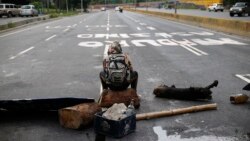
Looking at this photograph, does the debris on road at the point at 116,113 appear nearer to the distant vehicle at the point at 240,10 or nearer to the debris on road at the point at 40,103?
the debris on road at the point at 40,103

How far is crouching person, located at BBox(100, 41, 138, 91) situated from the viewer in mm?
6789

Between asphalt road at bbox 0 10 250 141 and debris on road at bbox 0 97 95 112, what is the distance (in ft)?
0.71

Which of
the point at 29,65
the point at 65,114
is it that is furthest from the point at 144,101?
the point at 29,65

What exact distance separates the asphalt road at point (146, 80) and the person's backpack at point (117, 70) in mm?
711

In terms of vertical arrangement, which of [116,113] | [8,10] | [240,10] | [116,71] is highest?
[116,71]

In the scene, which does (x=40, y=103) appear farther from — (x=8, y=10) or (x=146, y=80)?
(x=8, y=10)

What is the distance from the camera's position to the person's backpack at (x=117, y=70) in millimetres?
6778

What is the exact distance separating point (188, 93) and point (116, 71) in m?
1.60

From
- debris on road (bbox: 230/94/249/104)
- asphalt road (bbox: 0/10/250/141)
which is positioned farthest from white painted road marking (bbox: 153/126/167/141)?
debris on road (bbox: 230/94/249/104)

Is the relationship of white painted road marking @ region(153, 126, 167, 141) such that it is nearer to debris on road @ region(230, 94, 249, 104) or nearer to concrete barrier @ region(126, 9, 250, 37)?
debris on road @ region(230, 94, 249, 104)

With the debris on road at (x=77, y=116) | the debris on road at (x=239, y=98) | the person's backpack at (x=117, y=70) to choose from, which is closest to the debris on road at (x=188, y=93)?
the debris on road at (x=239, y=98)

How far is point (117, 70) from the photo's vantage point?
6781 mm

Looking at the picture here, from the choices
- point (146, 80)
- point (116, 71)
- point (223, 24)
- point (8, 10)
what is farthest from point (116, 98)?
point (8, 10)

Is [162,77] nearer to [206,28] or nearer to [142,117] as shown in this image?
[142,117]
